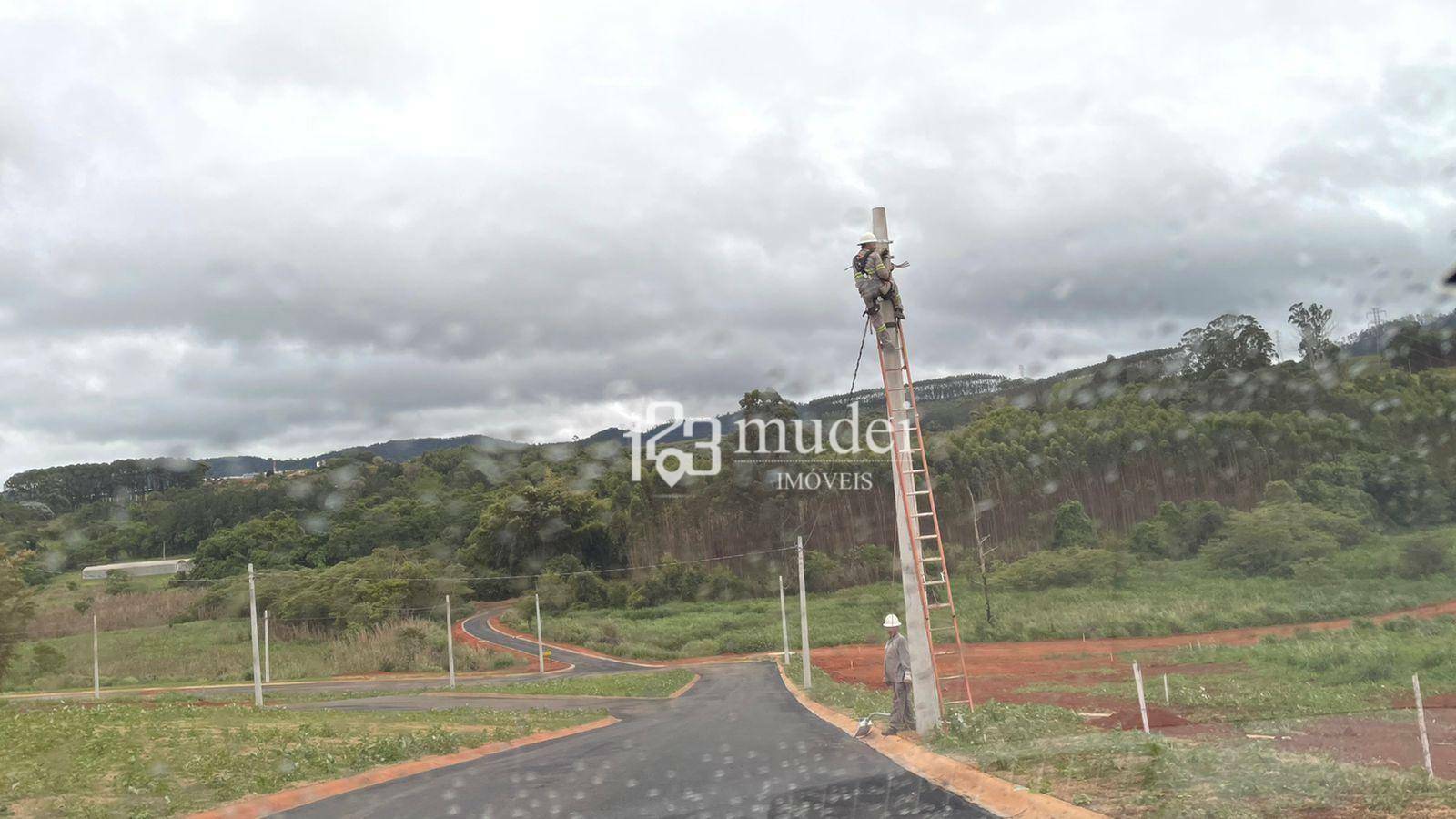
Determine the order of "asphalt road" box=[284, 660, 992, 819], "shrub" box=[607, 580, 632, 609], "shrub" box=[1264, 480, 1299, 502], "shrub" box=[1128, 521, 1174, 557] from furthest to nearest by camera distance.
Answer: "shrub" box=[607, 580, 632, 609] < "shrub" box=[1264, 480, 1299, 502] < "shrub" box=[1128, 521, 1174, 557] < "asphalt road" box=[284, 660, 992, 819]

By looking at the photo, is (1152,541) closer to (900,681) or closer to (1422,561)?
(1422,561)

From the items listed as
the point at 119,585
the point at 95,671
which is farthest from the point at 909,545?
the point at 119,585

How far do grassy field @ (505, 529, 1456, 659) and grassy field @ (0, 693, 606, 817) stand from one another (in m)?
32.7

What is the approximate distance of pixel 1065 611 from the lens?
49562 millimetres

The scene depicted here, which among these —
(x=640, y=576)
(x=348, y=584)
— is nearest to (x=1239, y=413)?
(x=640, y=576)

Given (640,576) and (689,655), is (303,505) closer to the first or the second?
(640,576)

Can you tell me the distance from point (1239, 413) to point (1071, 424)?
40.4ft

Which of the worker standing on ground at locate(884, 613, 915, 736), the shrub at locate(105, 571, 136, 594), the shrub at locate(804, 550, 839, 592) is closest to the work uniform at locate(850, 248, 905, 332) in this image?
the worker standing on ground at locate(884, 613, 915, 736)

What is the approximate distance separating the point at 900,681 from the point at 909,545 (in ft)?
6.22

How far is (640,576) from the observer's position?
70000mm

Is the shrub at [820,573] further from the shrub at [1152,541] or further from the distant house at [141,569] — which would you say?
the distant house at [141,569]

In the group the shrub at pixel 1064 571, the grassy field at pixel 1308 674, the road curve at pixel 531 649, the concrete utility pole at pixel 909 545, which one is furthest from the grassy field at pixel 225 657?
the concrete utility pole at pixel 909 545

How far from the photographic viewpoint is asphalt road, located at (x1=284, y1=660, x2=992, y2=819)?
→ 774 centimetres

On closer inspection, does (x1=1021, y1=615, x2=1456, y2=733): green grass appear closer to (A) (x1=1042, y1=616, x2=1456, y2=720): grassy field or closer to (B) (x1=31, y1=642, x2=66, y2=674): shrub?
(A) (x1=1042, y1=616, x2=1456, y2=720): grassy field
